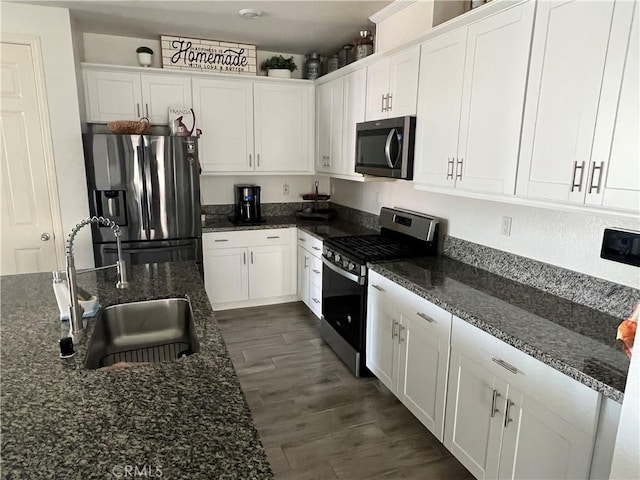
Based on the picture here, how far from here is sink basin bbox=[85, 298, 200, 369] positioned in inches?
69.6

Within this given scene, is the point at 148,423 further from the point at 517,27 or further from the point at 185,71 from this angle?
the point at 185,71

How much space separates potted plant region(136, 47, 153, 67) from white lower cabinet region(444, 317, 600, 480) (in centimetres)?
344

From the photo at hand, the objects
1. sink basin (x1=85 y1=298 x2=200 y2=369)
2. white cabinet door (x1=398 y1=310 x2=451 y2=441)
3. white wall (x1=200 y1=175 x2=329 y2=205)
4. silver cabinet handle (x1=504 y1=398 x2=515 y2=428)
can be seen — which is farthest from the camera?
white wall (x1=200 y1=175 x2=329 y2=205)

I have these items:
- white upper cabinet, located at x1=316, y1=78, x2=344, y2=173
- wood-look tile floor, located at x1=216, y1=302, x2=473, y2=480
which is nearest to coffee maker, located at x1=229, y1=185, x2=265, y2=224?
white upper cabinet, located at x1=316, y1=78, x2=344, y2=173

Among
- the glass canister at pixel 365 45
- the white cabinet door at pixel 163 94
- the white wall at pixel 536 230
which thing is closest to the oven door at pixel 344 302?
the white wall at pixel 536 230

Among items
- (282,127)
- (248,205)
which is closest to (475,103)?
(282,127)

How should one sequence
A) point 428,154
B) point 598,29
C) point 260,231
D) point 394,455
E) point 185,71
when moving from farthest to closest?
point 260,231
point 185,71
point 428,154
point 394,455
point 598,29

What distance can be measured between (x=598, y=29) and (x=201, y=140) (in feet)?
10.7

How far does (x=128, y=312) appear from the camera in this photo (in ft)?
6.19

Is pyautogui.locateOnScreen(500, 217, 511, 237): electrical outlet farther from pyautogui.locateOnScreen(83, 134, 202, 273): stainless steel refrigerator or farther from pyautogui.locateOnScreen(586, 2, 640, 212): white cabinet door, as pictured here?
pyautogui.locateOnScreen(83, 134, 202, 273): stainless steel refrigerator

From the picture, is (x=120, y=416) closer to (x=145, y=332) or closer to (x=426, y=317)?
(x=145, y=332)

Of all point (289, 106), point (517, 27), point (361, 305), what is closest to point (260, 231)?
point (289, 106)

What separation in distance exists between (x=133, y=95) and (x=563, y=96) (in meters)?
3.40

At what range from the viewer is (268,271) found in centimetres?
416
